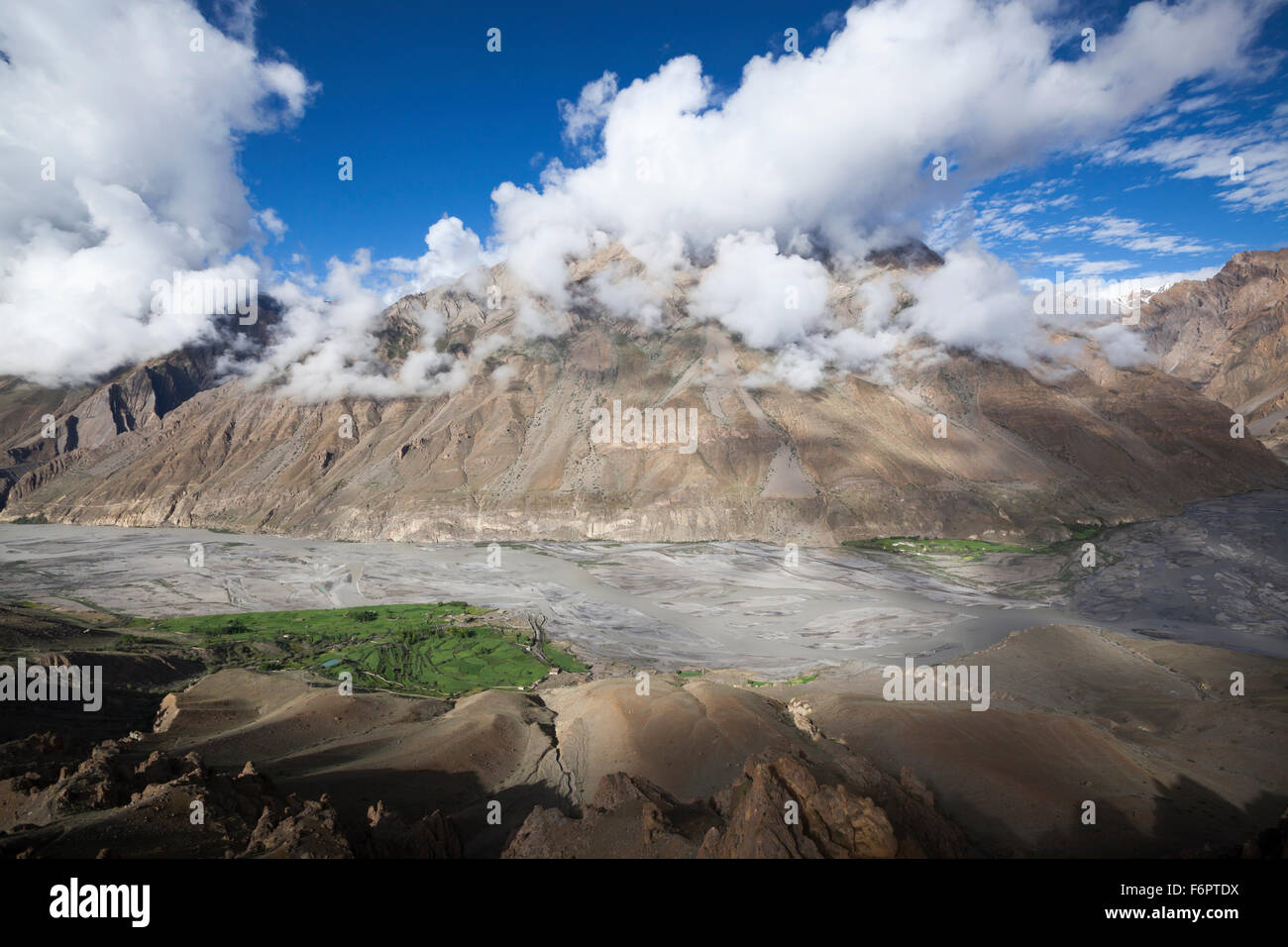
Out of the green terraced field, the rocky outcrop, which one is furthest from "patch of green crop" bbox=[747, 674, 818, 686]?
the rocky outcrop

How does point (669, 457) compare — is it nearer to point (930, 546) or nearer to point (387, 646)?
point (930, 546)

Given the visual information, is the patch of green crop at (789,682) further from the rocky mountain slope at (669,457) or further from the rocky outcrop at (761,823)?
the rocky mountain slope at (669,457)

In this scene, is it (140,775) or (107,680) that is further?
(107,680)

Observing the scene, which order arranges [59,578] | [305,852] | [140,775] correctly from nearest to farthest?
[305,852], [140,775], [59,578]

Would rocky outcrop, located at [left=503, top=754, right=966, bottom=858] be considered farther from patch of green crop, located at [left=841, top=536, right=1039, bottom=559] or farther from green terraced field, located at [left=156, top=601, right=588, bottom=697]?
patch of green crop, located at [left=841, top=536, right=1039, bottom=559]
